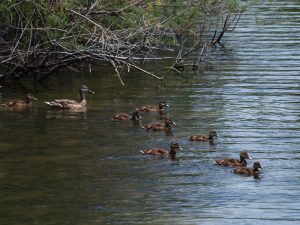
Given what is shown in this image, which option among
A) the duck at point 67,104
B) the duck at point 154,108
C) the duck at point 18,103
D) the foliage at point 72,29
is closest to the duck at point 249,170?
the duck at point 154,108

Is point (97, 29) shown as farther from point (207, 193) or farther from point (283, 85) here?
point (207, 193)

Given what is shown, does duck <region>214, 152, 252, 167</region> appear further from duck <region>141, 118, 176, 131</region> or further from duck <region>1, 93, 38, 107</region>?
duck <region>1, 93, 38, 107</region>

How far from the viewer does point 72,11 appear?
2644 cm

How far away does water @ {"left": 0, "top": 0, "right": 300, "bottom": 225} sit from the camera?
54.4 feet

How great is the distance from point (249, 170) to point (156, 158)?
2.16m

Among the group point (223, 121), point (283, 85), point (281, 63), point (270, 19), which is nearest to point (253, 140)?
point (223, 121)

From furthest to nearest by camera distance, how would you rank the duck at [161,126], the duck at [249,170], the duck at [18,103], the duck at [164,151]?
the duck at [18,103] → the duck at [161,126] → the duck at [164,151] → the duck at [249,170]

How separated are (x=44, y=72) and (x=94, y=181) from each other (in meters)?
11.1

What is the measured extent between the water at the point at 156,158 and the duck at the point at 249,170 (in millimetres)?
131

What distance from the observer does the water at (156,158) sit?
16578 mm

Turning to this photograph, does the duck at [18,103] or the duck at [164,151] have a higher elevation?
the duck at [18,103]

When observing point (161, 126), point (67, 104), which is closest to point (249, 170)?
point (161, 126)

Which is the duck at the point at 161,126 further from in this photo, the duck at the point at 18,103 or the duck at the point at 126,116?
the duck at the point at 18,103

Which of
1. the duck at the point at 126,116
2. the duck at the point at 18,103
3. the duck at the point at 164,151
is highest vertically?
the duck at the point at 18,103
